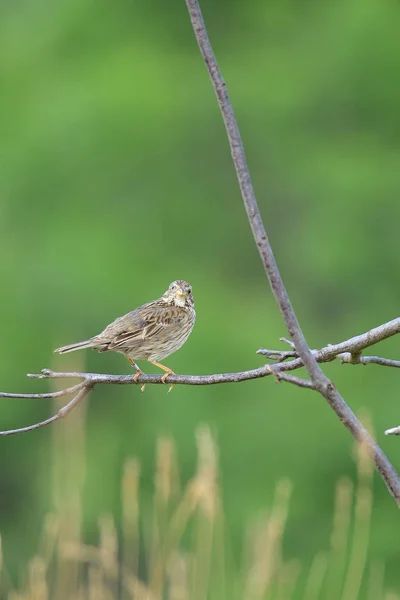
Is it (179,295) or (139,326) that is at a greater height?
(179,295)

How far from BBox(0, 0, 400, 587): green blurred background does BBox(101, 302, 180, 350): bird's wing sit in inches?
410

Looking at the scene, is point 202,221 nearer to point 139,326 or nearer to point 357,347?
point 139,326

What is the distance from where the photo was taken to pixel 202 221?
2420 centimetres

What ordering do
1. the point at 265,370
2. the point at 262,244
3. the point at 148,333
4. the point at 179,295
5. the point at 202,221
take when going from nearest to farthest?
the point at 262,244 < the point at 265,370 < the point at 148,333 < the point at 179,295 < the point at 202,221

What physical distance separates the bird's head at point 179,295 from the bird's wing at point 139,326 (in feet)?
0.93

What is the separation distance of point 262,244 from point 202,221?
21445 millimetres

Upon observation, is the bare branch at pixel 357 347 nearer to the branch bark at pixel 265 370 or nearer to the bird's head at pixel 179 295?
the branch bark at pixel 265 370

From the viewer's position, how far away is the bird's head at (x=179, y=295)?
311 inches

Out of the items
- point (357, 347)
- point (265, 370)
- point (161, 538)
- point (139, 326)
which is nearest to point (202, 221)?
point (139, 326)

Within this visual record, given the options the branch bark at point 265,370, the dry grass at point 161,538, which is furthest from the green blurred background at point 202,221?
the branch bark at point 265,370

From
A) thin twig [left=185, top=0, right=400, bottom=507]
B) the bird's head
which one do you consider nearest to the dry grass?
thin twig [left=185, top=0, right=400, bottom=507]

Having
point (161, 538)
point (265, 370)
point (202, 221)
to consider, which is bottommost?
point (161, 538)

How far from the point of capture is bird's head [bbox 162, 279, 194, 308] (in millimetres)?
7887

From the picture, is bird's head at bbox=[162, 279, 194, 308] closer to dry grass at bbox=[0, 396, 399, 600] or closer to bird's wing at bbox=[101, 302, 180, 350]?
bird's wing at bbox=[101, 302, 180, 350]
